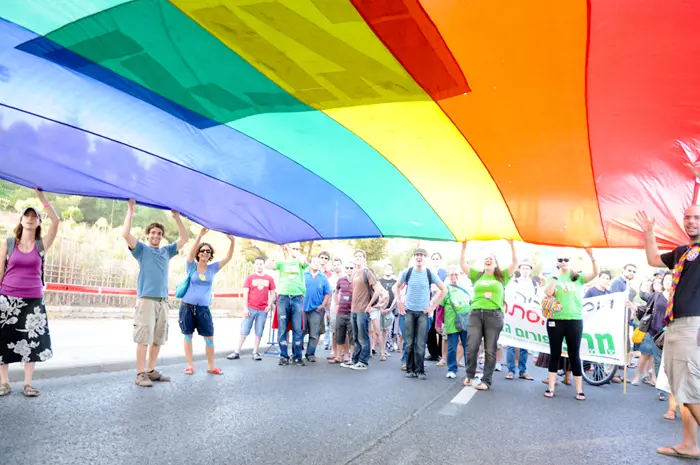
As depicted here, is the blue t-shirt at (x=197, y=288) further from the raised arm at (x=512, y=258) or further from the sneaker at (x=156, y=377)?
the raised arm at (x=512, y=258)

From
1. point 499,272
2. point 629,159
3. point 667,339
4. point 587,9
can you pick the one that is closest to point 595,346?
point 499,272

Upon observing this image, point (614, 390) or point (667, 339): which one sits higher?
point (667, 339)

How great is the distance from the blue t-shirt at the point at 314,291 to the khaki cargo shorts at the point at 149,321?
384 centimetres

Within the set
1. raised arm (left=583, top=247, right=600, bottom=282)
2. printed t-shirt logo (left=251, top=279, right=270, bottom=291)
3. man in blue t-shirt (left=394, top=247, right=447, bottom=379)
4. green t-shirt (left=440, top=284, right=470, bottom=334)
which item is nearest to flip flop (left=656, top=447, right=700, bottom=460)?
raised arm (left=583, top=247, right=600, bottom=282)

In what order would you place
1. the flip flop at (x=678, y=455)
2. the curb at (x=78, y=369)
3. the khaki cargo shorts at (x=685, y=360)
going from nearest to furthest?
the khaki cargo shorts at (x=685, y=360)
the flip flop at (x=678, y=455)
the curb at (x=78, y=369)

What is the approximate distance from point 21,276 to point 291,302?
4.96 m

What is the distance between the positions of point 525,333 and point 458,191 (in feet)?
17.3

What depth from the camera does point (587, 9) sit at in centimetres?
330

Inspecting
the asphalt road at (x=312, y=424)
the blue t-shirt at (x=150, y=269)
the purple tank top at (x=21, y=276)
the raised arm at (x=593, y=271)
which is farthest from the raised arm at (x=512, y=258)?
the purple tank top at (x=21, y=276)

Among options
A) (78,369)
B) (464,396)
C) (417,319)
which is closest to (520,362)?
(417,319)

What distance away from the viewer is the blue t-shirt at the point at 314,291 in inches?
430

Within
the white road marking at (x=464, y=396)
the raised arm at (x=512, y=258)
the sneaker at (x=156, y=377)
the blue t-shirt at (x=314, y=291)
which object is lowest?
the white road marking at (x=464, y=396)

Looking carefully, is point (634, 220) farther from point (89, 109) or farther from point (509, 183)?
point (89, 109)

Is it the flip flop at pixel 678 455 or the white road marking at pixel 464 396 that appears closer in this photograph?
the flip flop at pixel 678 455
